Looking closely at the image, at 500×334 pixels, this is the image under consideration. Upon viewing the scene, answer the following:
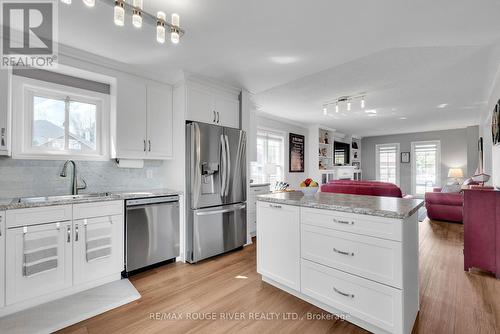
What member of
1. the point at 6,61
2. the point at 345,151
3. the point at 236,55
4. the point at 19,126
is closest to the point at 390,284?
the point at 236,55

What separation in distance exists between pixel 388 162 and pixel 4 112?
1033cm

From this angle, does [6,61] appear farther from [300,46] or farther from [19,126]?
[300,46]

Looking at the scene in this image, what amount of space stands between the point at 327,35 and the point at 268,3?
724 mm

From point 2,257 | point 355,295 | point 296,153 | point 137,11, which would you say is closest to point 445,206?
point 296,153

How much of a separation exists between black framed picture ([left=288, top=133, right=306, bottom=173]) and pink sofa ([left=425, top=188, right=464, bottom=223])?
2936 millimetres

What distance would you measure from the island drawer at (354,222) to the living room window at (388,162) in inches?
333

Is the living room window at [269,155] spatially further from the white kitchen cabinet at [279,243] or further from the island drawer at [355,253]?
the island drawer at [355,253]

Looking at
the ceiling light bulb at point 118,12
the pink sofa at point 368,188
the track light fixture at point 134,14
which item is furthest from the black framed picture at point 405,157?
the ceiling light bulb at point 118,12

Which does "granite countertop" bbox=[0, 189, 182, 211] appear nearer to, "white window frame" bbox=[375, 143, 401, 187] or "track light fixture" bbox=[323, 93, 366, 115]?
"track light fixture" bbox=[323, 93, 366, 115]

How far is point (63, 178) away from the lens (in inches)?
103

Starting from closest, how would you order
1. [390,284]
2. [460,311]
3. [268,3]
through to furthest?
[390,284] → [268,3] → [460,311]

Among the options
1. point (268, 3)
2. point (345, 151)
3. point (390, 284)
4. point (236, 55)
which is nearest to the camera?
point (390, 284)

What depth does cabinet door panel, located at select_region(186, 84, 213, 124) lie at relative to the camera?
3086 millimetres

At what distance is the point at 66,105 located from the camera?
2703 millimetres
